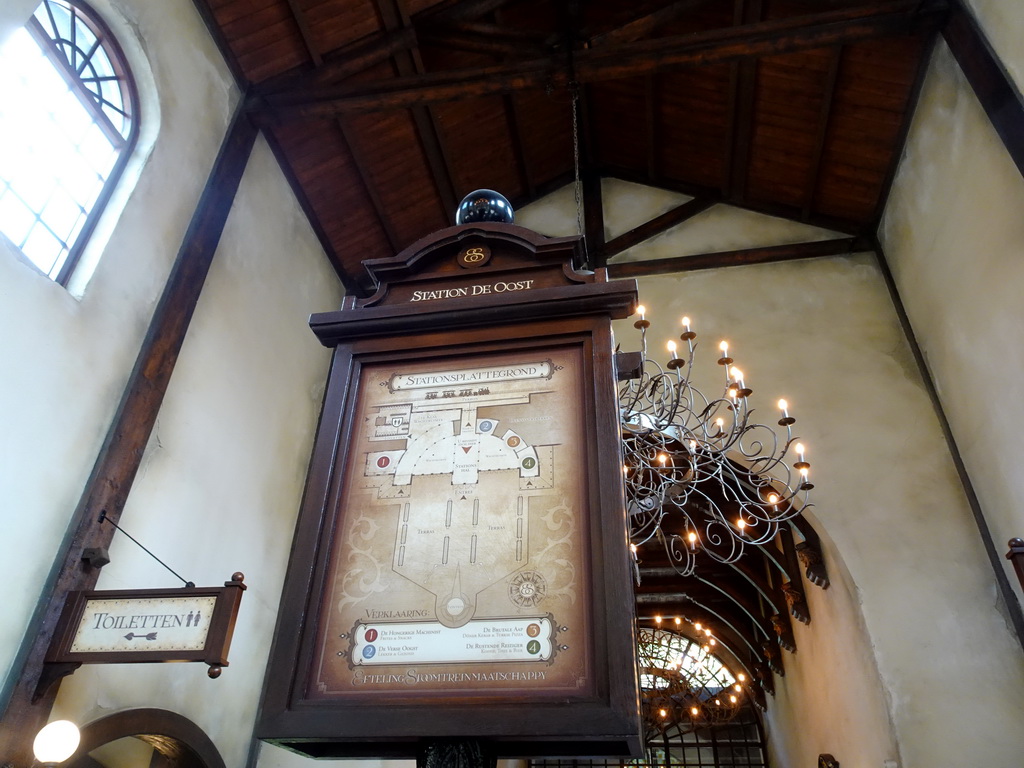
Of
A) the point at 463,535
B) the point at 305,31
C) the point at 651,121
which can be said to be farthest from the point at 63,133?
the point at 651,121

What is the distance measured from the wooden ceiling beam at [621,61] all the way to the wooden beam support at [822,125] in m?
0.46

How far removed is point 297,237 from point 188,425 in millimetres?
2524

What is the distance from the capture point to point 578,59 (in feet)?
19.1

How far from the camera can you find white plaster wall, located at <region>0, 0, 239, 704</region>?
316 cm

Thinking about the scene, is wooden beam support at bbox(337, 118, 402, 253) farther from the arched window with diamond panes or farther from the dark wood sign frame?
the dark wood sign frame

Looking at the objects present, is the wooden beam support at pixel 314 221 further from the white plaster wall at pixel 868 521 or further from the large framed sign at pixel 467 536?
the large framed sign at pixel 467 536

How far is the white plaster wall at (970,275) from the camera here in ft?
15.6

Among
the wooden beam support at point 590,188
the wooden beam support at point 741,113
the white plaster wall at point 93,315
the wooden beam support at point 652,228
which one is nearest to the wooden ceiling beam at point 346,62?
the white plaster wall at point 93,315

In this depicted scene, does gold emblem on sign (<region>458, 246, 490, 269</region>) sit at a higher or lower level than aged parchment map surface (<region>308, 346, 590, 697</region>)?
higher

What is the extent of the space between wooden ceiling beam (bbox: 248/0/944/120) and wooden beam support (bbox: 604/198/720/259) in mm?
2046

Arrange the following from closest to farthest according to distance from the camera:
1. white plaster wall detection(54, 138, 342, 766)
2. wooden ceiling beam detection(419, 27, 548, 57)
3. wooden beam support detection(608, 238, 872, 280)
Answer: white plaster wall detection(54, 138, 342, 766)
wooden ceiling beam detection(419, 27, 548, 57)
wooden beam support detection(608, 238, 872, 280)

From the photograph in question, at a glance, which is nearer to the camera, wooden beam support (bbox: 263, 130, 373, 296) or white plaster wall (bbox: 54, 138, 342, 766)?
white plaster wall (bbox: 54, 138, 342, 766)

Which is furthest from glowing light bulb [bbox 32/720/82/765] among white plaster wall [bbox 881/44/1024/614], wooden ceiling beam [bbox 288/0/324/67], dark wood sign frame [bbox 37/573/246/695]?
white plaster wall [bbox 881/44/1024/614]

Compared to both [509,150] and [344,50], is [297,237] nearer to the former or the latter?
[344,50]
